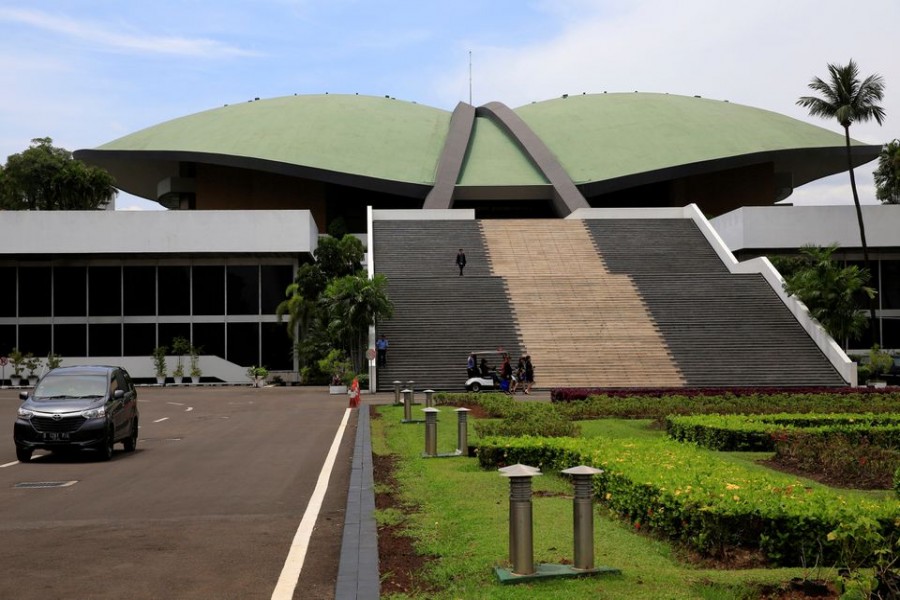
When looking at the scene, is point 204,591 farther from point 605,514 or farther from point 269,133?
point 269,133

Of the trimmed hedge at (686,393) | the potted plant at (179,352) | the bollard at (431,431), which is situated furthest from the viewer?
the potted plant at (179,352)

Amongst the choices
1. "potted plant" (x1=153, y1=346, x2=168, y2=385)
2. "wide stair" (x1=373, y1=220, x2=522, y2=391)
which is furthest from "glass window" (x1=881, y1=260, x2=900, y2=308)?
"potted plant" (x1=153, y1=346, x2=168, y2=385)

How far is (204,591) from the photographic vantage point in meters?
6.55

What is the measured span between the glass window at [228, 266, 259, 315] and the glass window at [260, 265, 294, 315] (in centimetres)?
35

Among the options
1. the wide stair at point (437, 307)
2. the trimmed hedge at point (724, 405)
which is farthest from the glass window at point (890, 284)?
the trimmed hedge at point (724, 405)

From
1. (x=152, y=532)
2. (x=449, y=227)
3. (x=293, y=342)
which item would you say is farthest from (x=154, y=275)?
(x=152, y=532)

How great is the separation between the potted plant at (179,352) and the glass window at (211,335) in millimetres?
643

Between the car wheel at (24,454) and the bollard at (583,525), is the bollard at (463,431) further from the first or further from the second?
the bollard at (583,525)

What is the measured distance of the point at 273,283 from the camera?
45.4 m

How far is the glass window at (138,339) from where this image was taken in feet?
146

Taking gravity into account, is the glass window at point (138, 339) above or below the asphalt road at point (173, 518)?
above

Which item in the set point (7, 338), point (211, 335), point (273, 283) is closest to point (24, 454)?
point (211, 335)

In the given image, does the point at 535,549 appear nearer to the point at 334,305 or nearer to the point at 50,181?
the point at 334,305

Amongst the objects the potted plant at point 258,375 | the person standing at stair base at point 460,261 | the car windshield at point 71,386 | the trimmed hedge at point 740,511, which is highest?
the person standing at stair base at point 460,261
